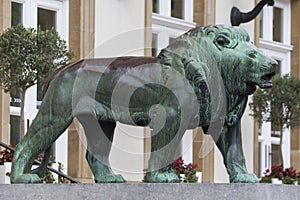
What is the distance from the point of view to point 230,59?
32.7ft

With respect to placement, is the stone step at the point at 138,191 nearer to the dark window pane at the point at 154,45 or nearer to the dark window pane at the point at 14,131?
the dark window pane at the point at 14,131

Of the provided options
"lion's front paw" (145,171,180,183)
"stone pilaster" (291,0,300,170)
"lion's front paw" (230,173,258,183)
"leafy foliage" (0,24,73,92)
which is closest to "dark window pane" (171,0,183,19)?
"stone pilaster" (291,0,300,170)

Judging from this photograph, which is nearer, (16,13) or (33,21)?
(16,13)

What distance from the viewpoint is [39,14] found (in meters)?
23.9

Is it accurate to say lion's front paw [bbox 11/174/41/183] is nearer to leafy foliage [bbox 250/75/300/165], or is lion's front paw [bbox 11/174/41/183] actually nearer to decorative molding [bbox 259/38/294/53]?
leafy foliage [bbox 250/75/300/165]

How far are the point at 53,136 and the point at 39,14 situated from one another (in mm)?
14020

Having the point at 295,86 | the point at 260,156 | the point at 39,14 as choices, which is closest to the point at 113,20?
the point at 39,14

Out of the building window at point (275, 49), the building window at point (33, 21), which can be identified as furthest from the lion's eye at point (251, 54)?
the building window at point (275, 49)

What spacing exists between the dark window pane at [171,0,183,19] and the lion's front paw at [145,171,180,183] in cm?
1973

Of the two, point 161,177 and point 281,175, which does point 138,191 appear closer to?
point 161,177

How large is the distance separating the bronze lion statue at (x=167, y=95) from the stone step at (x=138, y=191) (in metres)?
0.21

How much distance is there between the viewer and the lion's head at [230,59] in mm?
9953

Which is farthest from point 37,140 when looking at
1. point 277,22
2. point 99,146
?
point 277,22

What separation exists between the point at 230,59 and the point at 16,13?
13657 mm
